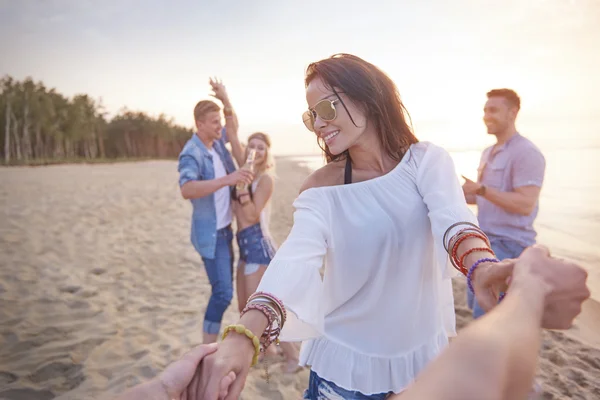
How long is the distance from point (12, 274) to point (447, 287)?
6667 mm

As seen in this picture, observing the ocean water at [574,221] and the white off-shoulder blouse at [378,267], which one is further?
the ocean water at [574,221]

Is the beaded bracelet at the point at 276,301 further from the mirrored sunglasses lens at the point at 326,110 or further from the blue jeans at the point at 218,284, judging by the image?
the blue jeans at the point at 218,284

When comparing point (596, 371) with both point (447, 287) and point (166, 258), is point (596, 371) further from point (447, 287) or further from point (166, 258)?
point (166, 258)

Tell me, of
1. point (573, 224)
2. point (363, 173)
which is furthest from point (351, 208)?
point (573, 224)

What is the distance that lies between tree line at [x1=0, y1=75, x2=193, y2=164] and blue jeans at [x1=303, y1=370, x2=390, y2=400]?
3885cm

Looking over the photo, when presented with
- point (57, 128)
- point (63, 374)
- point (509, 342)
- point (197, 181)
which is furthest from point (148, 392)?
point (57, 128)

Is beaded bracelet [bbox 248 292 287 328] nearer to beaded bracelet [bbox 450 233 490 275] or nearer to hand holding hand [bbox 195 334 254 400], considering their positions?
hand holding hand [bbox 195 334 254 400]

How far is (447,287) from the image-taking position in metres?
1.67

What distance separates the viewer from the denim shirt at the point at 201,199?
3.59 m

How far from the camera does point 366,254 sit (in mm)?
1479

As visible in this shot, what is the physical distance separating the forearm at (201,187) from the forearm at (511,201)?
2.51 meters

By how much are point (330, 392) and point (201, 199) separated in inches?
104

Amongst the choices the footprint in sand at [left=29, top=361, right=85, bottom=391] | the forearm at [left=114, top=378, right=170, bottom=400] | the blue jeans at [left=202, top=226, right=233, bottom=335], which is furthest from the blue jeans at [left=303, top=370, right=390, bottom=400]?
the footprint in sand at [left=29, top=361, right=85, bottom=391]

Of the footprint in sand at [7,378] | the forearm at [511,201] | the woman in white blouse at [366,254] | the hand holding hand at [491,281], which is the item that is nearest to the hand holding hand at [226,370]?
the woman in white blouse at [366,254]
